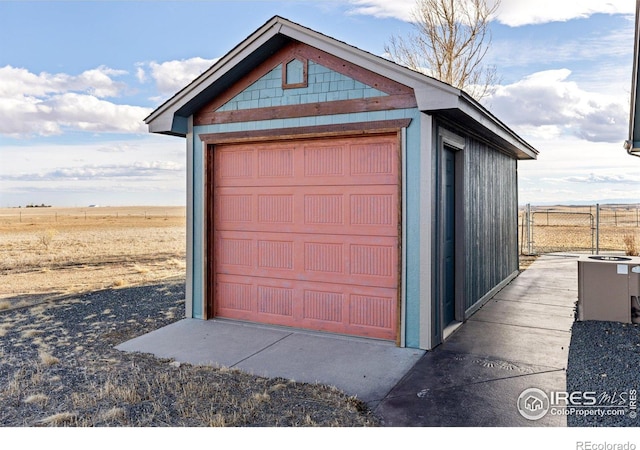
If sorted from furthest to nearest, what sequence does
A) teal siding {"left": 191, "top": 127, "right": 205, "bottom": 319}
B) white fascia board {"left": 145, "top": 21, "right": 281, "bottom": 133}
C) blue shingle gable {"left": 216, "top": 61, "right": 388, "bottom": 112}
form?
teal siding {"left": 191, "top": 127, "right": 205, "bottom": 319} → white fascia board {"left": 145, "top": 21, "right": 281, "bottom": 133} → blue shingle gable {"left": 216, "top": 61, "right": 388, "bottom": 112}

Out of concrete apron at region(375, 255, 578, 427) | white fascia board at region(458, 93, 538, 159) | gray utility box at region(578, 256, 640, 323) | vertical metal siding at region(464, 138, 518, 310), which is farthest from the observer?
vertical metal siding at region(464, 138, 518, 310)

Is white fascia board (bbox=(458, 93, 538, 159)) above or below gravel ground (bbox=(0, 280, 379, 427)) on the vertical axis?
above

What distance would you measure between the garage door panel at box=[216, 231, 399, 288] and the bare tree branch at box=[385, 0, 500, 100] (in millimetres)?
10147

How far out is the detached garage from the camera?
5031 millimetres

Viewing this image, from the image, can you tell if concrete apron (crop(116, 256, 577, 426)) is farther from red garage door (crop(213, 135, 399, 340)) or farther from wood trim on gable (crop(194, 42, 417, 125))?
wood trim on gable (crop(194, 42, 417, 125))

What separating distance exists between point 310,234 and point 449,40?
11.0 m

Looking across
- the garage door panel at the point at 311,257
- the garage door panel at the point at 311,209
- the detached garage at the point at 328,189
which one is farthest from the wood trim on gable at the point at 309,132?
the garage door panel at the point at 311,257

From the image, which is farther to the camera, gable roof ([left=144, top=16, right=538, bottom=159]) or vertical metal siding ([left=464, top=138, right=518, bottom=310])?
vertical metal siding ([left=464, top=138, right=518, bottom=310])

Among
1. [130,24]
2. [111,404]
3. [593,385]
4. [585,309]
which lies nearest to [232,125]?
[111,404]

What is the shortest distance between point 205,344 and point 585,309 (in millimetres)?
5001

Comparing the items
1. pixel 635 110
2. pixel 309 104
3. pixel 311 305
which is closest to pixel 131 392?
pixel 311 305

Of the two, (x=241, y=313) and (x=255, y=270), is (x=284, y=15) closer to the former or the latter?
(x=255, y=270)

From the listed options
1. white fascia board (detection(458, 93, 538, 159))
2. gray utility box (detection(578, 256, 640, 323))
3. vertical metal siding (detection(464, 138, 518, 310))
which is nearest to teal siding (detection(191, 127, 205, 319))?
white fascia board (detection(458, 93, 538, 159))

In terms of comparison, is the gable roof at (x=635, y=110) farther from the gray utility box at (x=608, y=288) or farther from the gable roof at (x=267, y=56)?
the gray utility box at (x=608, y=288)
